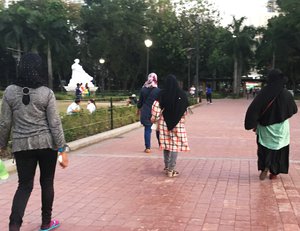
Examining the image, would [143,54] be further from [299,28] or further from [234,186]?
[234,186]

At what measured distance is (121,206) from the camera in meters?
5.54

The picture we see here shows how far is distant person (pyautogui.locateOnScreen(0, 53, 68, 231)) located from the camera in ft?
13.5

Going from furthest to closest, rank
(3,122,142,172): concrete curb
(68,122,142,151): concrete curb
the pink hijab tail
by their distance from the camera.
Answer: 1. (68,122,142,151): concrete curb
2. the pink hijab tail
3. (3,122,142,172): concrete curb

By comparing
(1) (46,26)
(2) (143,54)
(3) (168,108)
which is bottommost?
(3) (168,108)

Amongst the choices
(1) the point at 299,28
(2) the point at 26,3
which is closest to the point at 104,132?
(1) the point at 299,28

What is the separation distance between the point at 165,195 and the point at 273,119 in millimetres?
2096

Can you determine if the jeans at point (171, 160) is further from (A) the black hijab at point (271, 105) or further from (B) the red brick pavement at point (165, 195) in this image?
(A) the black hijab at point (271, 105)

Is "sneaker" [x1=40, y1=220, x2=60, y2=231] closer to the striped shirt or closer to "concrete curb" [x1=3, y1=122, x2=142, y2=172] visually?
the striped shirt

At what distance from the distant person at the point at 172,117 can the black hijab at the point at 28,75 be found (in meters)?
3.18

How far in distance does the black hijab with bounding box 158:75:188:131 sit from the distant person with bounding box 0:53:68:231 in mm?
3029

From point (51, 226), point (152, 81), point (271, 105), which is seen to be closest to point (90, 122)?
point (152, 81)

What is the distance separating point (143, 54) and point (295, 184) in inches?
2007

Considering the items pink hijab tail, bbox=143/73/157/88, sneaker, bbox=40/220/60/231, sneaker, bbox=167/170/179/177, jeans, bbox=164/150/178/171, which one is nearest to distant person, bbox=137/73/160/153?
pink hijab tail, bbox=143/73/157/88

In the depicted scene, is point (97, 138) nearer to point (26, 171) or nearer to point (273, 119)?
point (273, 119)
